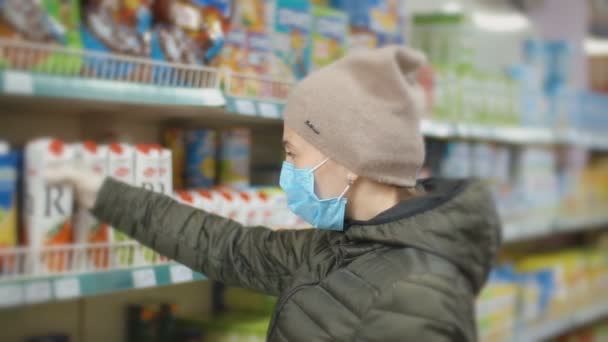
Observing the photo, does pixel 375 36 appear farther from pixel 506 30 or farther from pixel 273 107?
pixel 506 30

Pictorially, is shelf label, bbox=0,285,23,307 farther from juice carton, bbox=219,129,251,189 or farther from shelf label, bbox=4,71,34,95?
juice carton, bbox=219,129,251,189

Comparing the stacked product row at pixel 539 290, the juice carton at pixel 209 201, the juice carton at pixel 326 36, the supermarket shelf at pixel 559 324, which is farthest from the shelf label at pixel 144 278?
the supermarket shelf at pixel 559 324

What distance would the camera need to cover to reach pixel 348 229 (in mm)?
1479

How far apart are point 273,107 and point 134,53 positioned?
1.31ft

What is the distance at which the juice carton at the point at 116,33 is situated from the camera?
1.54 metres

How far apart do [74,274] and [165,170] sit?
0.38 metres

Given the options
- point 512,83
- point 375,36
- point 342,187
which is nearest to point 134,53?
point 342,187

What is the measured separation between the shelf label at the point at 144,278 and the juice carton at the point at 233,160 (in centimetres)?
52

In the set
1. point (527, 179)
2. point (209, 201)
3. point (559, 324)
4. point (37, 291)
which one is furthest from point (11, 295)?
point (559, 324)

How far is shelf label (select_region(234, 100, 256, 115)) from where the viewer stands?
68.3 inches

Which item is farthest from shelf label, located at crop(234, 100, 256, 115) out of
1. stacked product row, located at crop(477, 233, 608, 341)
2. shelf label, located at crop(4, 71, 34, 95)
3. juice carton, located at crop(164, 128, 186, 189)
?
stacked product row, located at crop(477, 233, 608, 341)

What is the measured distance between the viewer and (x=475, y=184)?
6.15ft

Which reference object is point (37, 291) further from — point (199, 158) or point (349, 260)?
point (199, 158)

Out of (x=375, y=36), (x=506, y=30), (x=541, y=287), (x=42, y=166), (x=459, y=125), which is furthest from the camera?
(x=506, y=30)
